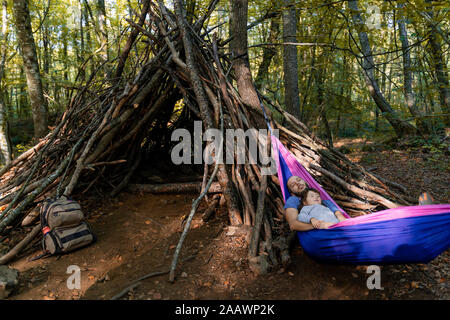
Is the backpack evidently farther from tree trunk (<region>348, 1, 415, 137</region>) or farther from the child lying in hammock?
tree trunk (<region>348, 1, 415, 137</region>)

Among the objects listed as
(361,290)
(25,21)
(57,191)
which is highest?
(25,21)

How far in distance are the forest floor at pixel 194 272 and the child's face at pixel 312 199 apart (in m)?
0.49

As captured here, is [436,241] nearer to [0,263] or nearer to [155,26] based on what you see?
[0,263]

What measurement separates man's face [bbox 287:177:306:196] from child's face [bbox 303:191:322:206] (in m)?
0.09

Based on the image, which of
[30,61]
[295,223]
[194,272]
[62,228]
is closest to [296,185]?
[295,223]

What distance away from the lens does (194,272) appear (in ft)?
7.95

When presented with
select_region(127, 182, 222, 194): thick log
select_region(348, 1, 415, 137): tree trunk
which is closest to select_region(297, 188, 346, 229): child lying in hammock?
select_region(127, 182, 222, 194): thick log

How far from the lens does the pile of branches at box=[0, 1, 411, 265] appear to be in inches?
119

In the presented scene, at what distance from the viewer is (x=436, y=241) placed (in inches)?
76.0

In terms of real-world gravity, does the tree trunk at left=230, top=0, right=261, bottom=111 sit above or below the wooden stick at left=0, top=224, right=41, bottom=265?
above

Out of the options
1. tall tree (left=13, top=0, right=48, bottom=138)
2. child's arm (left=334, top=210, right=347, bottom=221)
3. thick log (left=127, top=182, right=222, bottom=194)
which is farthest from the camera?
tall tree (left=13, top=0, right=48, bottom=138)

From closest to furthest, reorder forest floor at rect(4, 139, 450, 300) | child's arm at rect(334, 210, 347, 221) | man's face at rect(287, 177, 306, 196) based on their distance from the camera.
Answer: forest floor at rect(4, 139, 450, 300), child's arm at rect(334, 210, 347, 221), man's face at rect(287, 177, 306, 196)

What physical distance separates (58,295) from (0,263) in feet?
2.87

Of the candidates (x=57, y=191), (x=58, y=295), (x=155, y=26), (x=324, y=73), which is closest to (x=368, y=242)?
(x=58, y=295)
